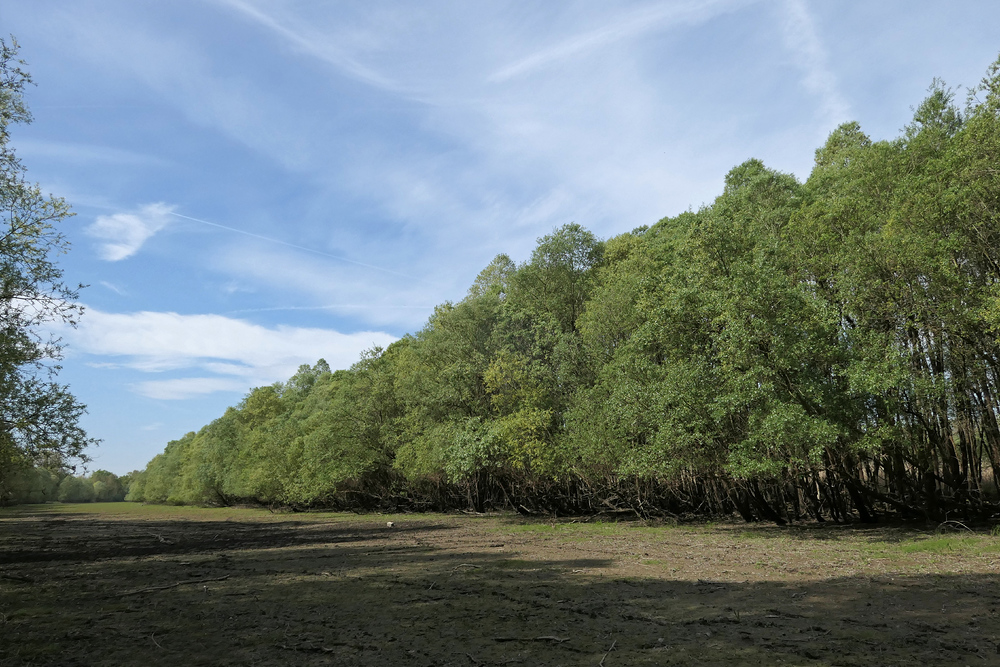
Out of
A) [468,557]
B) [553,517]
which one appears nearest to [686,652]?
[468,557]

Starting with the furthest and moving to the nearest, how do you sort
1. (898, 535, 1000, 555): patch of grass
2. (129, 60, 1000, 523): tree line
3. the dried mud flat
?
(129, 60, 1000, 523): tree line, (898, 535, 1000, 555): patch of grass, the dried mud flat

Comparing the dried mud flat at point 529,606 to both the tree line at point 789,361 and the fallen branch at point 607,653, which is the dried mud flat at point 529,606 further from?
the tree line at point 789,361

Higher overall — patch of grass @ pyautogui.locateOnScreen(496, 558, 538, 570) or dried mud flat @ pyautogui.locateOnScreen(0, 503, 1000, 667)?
dried mud flat @ pyautogui.locateOnScreen(0, 503, 1000, 667)

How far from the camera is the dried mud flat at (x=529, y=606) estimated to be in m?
7.87

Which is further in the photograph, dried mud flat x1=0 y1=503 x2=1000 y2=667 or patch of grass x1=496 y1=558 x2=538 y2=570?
patch of grass x1=496 y1=558 x2=538 y2=570

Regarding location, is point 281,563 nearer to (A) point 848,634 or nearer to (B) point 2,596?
(B) point 2,596

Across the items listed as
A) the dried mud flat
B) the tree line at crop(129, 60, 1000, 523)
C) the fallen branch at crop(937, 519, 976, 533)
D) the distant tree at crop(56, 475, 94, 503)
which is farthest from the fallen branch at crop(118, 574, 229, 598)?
the distant tree at crop(56, 475, 94, 503)

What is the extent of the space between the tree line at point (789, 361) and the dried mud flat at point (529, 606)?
4.13m

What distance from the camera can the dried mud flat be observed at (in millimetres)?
7871

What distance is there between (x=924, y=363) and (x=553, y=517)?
79.5ft

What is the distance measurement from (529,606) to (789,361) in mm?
14507

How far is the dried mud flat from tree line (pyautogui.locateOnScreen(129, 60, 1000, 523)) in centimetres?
413

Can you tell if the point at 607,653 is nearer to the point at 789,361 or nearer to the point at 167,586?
the point at 167,586

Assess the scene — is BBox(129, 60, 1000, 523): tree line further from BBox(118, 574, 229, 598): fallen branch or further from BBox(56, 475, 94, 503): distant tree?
BBox(56, 475, 94, 503): distant tree
